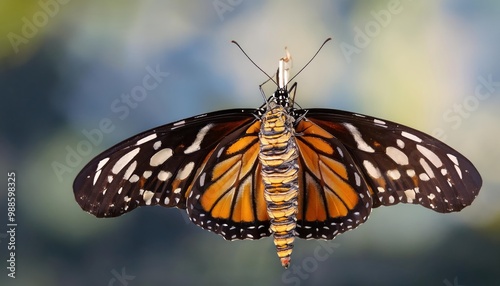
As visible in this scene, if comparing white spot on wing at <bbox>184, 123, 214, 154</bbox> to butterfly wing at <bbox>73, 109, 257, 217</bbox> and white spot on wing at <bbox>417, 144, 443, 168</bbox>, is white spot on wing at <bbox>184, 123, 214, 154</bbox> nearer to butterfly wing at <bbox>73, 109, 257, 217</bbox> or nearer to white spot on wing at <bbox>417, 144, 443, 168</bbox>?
butterfly wing at <bbox>73, 109, 257, 217</bbox>

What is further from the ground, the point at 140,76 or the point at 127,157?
the point at 140,76

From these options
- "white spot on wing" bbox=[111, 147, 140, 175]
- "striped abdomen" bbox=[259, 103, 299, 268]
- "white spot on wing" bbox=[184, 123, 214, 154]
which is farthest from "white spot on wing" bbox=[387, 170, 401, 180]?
"white spot on wing" bbox=[111, 147, 140, 175]

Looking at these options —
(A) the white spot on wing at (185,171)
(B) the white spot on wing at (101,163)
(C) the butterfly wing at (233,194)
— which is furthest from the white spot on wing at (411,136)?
(B) the white spot on wing at (101,163)

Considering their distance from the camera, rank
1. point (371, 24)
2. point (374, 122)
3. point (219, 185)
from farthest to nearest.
→ point (371, 24) < point (219, 185) < point (374, 122)

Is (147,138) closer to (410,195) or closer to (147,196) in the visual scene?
(147,196)

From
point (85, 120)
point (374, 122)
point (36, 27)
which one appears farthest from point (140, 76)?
point (374, 122)

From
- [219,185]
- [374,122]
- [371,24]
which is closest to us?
[374,122]

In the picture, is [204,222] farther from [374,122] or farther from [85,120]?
[85,120]
